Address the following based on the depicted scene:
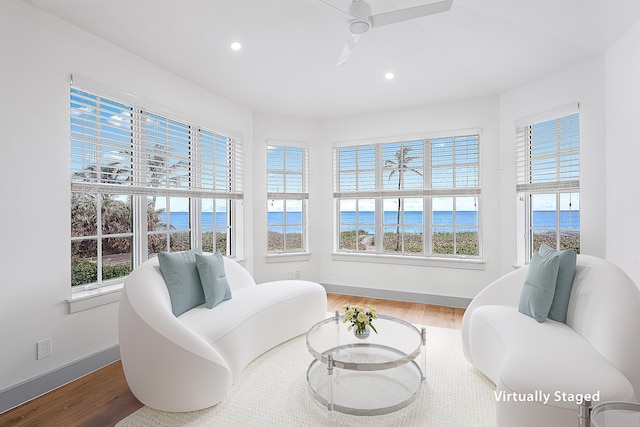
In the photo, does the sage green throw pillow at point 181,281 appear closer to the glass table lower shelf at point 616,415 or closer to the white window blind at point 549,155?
the glass table lower shelf at point 616,415

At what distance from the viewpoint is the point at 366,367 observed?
198 cm

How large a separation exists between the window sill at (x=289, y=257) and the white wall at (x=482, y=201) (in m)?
0.28

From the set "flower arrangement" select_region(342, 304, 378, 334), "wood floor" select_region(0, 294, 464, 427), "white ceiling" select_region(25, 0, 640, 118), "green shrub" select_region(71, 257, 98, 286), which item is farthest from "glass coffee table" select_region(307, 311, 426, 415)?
"white ceiling" select_region(25, 0, 640, 118)

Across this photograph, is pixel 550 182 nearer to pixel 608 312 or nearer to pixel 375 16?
pixel 608 312

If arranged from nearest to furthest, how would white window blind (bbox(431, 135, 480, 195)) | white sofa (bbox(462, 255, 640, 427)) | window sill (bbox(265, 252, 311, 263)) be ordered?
1. white sofa (bbox(462, 255, 640, 427))
2. white window blind (bbox(431, 135, 480, 195))
3. window sill (bbox(265, 252, 311, 263))

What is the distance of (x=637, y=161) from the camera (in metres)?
2.56

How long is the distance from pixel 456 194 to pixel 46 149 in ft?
14.1

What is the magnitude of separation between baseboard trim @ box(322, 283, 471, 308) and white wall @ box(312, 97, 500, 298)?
0.05m

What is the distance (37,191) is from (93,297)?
2.98 feet

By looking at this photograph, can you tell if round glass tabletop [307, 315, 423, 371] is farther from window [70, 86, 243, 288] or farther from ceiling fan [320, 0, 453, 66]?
ceiling fan [320, 0, 453, 66]

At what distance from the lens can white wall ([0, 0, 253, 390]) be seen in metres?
2.20

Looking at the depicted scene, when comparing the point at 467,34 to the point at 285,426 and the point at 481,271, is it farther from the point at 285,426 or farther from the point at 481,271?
the point at 285,426

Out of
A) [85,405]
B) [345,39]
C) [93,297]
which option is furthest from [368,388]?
[345,39]

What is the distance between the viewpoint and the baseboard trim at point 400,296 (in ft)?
14.2
